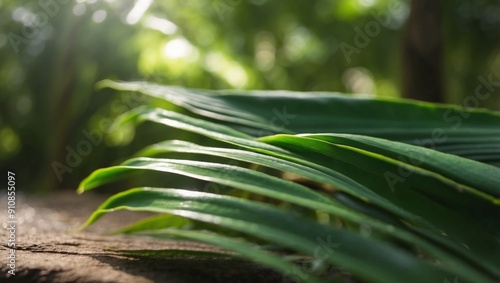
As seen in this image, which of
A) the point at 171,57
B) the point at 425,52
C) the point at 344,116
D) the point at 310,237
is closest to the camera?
the point at 310,237

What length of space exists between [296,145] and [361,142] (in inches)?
2.3

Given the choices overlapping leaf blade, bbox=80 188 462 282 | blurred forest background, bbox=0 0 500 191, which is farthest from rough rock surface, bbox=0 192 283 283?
blurred forest background, bbox=0 0 500 191

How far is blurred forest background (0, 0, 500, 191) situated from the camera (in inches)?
66.5

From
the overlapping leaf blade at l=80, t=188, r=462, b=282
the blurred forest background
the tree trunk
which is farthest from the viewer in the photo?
the blurred forest background

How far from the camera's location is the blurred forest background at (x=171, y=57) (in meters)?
1.69

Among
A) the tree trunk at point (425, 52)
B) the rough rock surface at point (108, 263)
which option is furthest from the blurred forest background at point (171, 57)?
the rough rock surface at point (108, 263)

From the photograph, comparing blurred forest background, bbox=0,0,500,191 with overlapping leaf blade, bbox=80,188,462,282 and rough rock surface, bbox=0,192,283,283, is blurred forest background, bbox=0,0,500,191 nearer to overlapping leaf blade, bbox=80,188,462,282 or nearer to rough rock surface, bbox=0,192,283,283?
rough rock surface, bbox=0,192,283,283

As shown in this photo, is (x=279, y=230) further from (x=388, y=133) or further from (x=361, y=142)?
(x=388, y=133)

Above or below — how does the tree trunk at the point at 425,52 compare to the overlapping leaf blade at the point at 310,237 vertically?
above

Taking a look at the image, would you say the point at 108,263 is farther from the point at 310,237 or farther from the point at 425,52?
the point at 425,52

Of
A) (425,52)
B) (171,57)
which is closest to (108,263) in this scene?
(425,52)

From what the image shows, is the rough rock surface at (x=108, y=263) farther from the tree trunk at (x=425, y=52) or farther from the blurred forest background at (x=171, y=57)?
the blurred forest background at (x=171, y=57)

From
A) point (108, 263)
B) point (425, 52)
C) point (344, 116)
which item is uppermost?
point (425, 52)

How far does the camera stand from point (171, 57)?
174 centimetres
